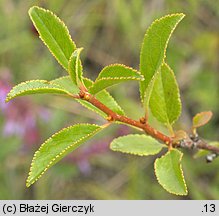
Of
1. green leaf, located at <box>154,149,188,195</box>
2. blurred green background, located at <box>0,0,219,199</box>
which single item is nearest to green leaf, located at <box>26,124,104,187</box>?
green leaf, located at <box>154,149,188,195</box>

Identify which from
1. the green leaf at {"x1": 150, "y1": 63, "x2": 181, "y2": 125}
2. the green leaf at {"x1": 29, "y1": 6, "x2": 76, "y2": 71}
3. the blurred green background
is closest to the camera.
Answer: the green leaf at {"x1": 29, "y1": 6, "x2": 76, "y2": 71}

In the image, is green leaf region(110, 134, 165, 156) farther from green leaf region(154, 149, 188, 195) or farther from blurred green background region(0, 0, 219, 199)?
blurred green background region(0, 0, 219, 199)

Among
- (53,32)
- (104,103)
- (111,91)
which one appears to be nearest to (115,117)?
(104,103)

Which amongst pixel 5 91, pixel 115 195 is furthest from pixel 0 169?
pixel 115 195

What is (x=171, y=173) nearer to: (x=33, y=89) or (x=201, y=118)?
(x=201, y=118)

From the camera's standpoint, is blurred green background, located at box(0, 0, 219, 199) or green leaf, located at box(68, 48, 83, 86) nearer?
green leaf, located at box(68, 48, 83, 86)

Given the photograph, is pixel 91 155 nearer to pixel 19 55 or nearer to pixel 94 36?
pixel 19 55

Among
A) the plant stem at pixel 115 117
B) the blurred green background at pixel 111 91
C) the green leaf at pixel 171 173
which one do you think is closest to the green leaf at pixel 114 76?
the plant stem at pixel 115 117
